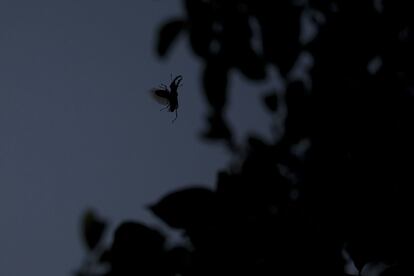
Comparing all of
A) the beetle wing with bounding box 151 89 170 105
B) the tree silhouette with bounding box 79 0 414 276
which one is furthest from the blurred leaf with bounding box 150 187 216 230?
the beetle wing with bounding box 151 89 170 105

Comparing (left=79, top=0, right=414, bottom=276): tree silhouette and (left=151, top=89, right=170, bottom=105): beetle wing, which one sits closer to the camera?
(left=79, top=0, right=414, bottom=276): tree silhouette

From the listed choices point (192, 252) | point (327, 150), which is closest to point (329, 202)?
point (327, 150)

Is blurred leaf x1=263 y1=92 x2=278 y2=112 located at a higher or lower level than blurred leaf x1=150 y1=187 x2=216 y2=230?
higher

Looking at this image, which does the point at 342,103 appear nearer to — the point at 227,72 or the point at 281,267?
the point at 227,72

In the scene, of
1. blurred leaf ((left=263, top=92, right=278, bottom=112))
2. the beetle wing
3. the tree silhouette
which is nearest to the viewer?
the tree silhouette

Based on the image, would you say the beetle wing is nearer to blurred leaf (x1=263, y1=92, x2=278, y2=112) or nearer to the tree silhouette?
blurred leaf (x1=263, y1=92, x2=278, y2=112)

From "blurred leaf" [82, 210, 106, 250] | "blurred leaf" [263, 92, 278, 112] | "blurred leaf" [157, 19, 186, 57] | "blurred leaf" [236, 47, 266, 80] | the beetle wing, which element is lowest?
"blurred leaf" [82, 210, 106, 250]

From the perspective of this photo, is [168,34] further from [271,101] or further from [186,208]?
[271,101]
